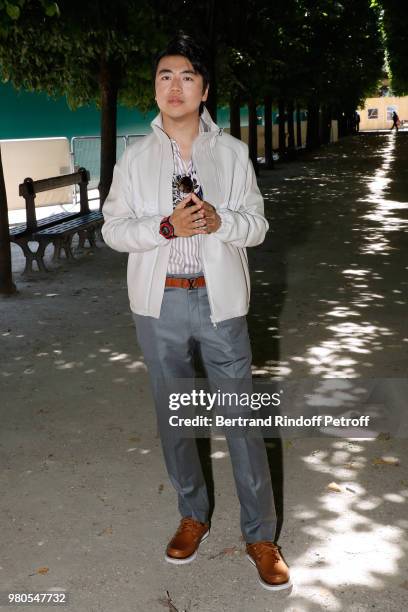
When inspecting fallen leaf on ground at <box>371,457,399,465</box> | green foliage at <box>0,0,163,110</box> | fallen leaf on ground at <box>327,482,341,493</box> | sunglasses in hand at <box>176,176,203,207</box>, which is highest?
green foliage at <box>0,0,163,110</box>

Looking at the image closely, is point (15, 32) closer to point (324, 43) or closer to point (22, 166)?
point (22, 166)

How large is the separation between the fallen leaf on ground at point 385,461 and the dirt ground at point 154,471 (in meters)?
0.01

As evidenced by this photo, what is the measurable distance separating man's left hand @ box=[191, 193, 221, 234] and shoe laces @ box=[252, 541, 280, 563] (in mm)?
1459

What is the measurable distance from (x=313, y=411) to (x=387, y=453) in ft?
2.82

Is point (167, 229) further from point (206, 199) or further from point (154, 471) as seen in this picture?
point (154, 471)

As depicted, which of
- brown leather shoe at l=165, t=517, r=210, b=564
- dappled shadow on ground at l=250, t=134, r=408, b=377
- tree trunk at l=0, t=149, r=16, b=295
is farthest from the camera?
tree trunk at l=0, t=149, r=16, b=295

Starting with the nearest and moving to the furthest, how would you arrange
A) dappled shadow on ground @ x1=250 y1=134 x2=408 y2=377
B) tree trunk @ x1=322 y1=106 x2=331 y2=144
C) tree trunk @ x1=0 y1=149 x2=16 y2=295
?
dappled shadow on ground @ x1=250 y1=134 x2=408 y2=377 < tree trunk @ x1=0 y1=149 x2=16 y2=295 < tree trunk @ x1=322 y1=106 x2=331 y2=144

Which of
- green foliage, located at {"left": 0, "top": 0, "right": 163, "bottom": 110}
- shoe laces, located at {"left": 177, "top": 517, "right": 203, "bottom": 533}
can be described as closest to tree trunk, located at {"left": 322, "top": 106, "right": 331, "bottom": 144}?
green foliage, located at {"left": 0, "top": 0, "right": 163, "bottom": 110}

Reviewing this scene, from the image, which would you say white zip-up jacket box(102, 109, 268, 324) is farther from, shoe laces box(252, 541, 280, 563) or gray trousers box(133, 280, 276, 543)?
shoe laces box(252, 541, 280, 563)

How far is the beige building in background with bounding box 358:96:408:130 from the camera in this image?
111 metres

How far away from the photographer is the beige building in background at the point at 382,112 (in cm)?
11056

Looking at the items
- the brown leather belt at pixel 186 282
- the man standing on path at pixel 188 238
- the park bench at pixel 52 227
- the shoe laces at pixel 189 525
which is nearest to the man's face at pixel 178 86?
the man standing on path at pixel 188 238

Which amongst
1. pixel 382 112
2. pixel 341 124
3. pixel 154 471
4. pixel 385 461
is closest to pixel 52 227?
pixel 154 471

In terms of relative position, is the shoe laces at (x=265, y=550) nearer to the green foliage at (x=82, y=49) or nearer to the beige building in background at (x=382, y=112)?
the green foliage at (x=82, y=49)
